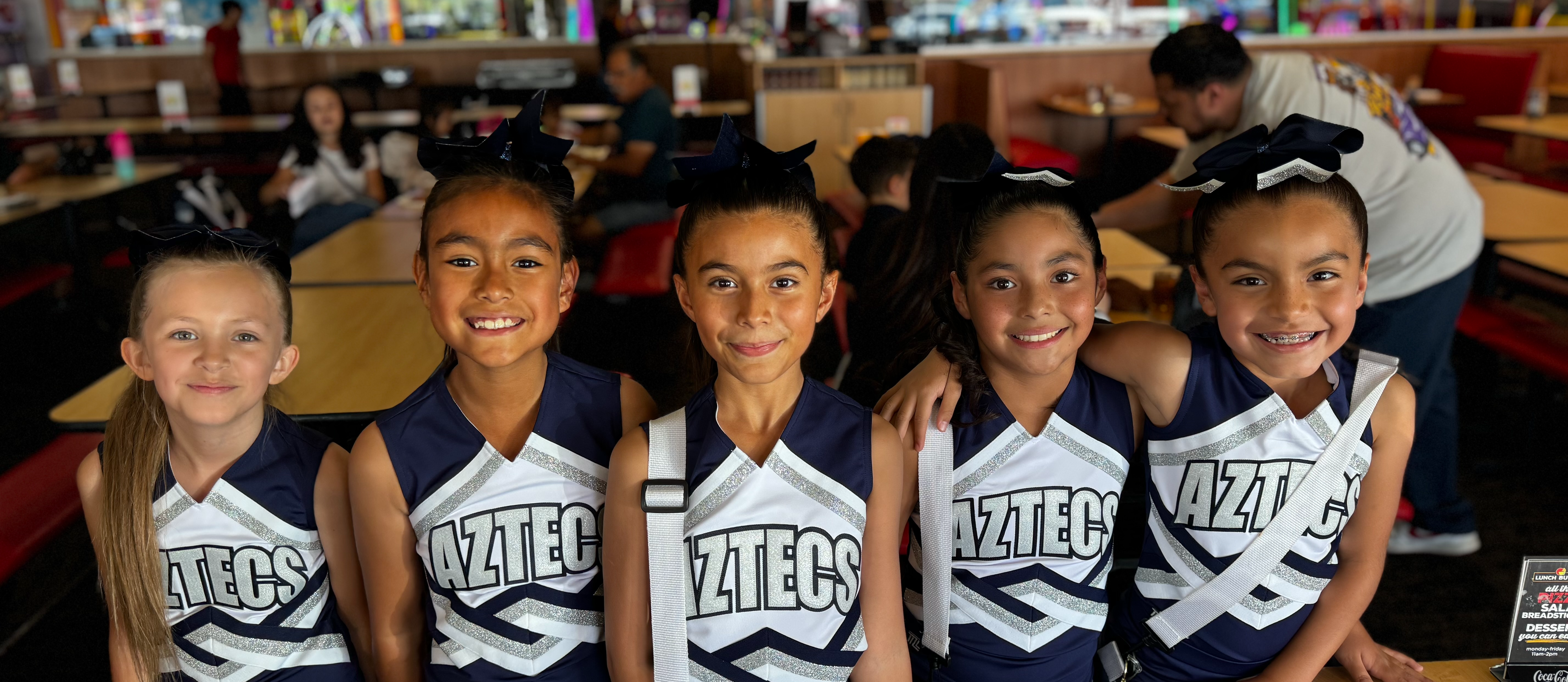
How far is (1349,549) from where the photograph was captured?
1336mm

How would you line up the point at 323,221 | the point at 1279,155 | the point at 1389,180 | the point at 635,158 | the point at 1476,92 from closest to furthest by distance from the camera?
the point at 1279,155, the point at 1389,180, the point at 323,221, the point at 635,158, the point at 1476,92

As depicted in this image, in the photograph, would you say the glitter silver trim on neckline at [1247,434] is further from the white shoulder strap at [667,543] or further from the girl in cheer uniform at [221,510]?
the girl in cheer uniform at [221,510]

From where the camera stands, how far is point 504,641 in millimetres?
1257

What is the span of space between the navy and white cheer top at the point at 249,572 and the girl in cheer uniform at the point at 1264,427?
2.62 feet

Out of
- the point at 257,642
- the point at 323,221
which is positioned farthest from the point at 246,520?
the point at 323,221

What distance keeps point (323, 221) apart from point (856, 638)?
363 centimetres

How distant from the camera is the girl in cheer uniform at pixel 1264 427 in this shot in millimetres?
1220

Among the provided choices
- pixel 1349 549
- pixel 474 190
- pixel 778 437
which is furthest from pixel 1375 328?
pixel 474 190

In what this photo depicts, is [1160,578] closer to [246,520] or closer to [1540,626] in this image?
[1540,626]

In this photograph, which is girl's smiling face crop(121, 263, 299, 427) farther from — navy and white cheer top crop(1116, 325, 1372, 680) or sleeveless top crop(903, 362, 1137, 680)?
navy and white cheer top crop(1116, 325, 1372, 680)

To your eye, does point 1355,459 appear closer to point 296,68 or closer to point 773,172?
point 773,172

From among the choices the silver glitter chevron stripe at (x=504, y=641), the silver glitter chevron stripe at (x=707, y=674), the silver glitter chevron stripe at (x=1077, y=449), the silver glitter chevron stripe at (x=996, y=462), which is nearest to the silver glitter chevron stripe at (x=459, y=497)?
the silver glitter chevron stripe at (x=504, y=641)

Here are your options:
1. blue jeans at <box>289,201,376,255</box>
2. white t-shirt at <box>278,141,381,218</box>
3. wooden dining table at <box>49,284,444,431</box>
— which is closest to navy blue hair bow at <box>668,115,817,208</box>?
wooden dining table at <box>49,284,444,431</box>

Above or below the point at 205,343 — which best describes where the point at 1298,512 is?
below
